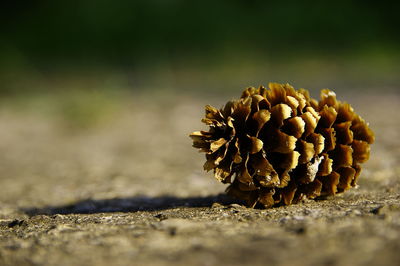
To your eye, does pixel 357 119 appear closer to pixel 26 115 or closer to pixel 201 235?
pixel 201 235

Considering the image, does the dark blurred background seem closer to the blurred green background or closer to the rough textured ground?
the blurred green background

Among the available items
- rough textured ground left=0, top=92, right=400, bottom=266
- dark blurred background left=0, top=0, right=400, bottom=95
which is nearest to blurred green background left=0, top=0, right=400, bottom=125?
dark blurred background left=0, top=0, right=400, bottom=95

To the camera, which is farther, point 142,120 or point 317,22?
point 317,22

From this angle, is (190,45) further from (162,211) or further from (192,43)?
(162,211)

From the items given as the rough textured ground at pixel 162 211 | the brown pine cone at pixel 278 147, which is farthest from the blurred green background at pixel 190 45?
the brown pine cone at pixel 278 147

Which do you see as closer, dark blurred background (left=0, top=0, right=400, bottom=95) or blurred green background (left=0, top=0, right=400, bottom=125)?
blurred green background (left=0, top=0, right=400, bottom=125)

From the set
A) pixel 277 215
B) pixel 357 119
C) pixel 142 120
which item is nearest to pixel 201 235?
pixel 277 215

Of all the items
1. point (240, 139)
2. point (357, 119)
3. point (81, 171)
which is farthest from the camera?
point (81, 171)
